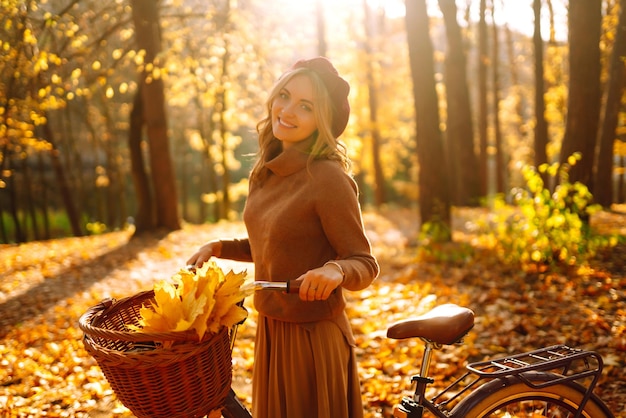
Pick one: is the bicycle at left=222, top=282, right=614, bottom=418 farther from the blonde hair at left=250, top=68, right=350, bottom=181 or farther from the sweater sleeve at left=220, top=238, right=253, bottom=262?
the sweater sleeve at left=220, top=238, right=253, bottom=262

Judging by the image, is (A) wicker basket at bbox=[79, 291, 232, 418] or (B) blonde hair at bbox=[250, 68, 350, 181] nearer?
(A) wicker basket at bbox=[79, 291, 232, 418]

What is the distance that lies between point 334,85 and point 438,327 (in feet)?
3.98

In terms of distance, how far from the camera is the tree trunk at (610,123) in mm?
9914

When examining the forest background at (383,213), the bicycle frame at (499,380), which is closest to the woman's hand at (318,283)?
the bicycle frame at (499,380)

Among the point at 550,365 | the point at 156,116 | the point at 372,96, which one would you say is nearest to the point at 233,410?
the point at 550,365

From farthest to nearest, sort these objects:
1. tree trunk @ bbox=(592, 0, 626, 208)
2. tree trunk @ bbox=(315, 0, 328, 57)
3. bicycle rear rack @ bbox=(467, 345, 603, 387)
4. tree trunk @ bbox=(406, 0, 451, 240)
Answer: tree trunk @ bbox=(315, 0, 328, 57) < tree trunk @ bbox=(592, 0, 626, 208) < tree trunk @ bbox=(406, 0, 451, 240) < bicycle rear rack @ bbox=(467, 345, 603, 387)

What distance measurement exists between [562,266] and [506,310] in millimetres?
1322

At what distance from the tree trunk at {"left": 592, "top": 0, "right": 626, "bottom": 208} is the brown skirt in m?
9.23

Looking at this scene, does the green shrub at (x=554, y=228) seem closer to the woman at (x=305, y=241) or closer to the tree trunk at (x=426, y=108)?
the tree trunk at (x=426, y=108)

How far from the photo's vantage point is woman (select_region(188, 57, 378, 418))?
2197 mm

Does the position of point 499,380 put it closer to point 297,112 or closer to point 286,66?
point 297,112

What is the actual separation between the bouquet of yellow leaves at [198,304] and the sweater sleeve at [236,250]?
2.79 feet

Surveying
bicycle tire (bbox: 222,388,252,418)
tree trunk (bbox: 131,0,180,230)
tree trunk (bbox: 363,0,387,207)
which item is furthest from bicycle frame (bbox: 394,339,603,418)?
tree trunk (bbox: 363,0,387,207)

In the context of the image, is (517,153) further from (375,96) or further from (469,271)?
(469,271)
